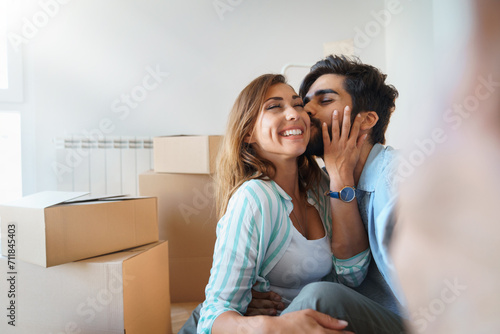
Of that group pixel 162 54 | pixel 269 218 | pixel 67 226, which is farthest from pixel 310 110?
pixel 162 54

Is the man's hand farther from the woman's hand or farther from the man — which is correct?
the woman's hand

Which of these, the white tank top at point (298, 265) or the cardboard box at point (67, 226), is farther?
the cardboard box at point (67, 226)

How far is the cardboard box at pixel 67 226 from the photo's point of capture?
1055mm

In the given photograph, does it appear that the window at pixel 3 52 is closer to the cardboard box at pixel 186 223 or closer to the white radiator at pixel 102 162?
the white radiator at pixel 102 162

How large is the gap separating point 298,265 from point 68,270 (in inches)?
27.2

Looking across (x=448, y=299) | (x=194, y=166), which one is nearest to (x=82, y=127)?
(x=194, y=166)

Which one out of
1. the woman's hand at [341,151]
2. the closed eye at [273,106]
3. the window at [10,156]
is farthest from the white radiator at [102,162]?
the woman's hand at [341,151]

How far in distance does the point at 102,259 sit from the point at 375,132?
37.0 inches

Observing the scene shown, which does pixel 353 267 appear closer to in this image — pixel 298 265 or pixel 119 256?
pixel 298 265

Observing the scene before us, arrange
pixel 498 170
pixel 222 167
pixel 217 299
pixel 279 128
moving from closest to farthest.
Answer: pixel 498 170 → pixel 217 299 → pixel 279 128 → pixel 222 167

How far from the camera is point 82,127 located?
208 centimetres

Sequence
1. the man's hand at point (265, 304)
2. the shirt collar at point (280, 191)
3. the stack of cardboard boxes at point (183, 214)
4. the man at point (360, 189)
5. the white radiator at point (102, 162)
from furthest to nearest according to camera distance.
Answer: the white radiator at point (102, 162)
the stack of cardboard boxes at point (183, 214)
the shirt collar at point (280, 191)
the man's hand at point (265, 304)
the man at point (360, 189)

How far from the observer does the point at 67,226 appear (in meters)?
1.09

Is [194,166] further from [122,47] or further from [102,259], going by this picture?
[122,47]
